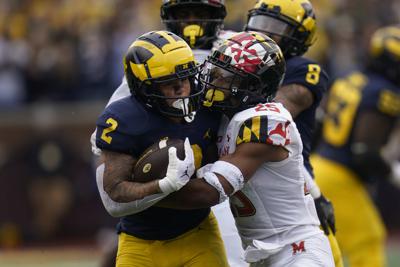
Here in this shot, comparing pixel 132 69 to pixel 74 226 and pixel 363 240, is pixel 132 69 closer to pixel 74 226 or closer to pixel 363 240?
pixel 363 240

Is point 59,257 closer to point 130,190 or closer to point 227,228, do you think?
point 227,228

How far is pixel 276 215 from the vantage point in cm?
455

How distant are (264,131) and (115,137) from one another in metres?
0.66

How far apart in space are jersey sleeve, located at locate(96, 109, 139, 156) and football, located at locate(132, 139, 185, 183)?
0.09 meters

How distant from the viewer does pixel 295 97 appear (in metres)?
5.32

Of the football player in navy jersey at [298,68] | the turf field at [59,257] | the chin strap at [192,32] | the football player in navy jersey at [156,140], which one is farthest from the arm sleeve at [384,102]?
the football player in navy jersey at [156,140]

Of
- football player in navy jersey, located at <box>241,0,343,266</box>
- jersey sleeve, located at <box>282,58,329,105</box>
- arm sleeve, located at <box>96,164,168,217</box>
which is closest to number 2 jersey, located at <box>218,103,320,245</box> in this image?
arm sleeve, located at <box>96,164,168,217</box>

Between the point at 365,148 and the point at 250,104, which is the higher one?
the point at 250,104

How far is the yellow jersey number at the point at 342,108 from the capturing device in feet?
24.4

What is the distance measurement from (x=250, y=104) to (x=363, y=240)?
292 cm

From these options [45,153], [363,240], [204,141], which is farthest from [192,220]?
[45,153]

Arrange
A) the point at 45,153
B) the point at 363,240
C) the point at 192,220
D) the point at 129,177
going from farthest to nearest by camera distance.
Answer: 1. the point at 45,153
2. the point at 363,240
3. the point at 192,220
4. the point at 129,177

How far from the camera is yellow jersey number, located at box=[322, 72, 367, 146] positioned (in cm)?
745

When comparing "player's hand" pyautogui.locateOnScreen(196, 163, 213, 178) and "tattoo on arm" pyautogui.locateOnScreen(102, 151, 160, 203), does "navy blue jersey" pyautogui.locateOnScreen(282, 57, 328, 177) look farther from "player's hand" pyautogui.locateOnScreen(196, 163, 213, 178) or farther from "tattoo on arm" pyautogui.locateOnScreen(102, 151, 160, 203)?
"tattoo on arm" pyautogui.locateOnScreen(102, 151, 160, 203)
